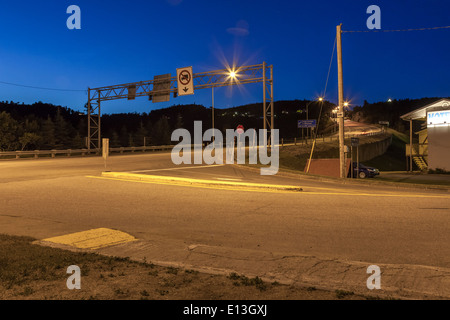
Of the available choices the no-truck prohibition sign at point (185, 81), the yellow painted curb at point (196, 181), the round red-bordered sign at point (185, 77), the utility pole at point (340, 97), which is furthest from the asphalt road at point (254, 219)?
the round red-bordered sign at point (185, 77)

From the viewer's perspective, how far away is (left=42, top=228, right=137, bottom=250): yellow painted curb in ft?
23.9

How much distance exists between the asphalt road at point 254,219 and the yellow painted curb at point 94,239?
0.44 metres

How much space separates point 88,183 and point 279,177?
32.8ft

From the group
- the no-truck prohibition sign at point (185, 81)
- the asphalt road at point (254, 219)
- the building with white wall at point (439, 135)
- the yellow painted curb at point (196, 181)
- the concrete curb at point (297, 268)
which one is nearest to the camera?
the concrete curb at point (297, 268)

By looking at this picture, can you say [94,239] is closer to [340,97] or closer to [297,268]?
[297,268]

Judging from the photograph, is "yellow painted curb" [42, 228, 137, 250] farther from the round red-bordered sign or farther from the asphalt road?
the round red-bordered sign

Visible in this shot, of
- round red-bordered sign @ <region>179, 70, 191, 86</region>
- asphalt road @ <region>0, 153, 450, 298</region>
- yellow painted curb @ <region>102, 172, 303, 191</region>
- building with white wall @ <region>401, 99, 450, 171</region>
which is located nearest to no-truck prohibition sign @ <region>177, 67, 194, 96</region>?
round red-bordered sign @ <region>179, 70, 191, 86</region>

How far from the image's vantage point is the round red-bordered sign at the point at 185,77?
34013 millimetres

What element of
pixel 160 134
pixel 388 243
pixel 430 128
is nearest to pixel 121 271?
pixel 388 243

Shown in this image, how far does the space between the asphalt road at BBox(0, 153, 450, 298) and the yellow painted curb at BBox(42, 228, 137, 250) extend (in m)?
0.44

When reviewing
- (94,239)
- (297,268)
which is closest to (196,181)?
(94,239)

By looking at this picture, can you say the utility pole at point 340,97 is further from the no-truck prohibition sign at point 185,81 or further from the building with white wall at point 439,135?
the building with white wall at point 439,135

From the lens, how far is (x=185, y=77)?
3425 centimetres
